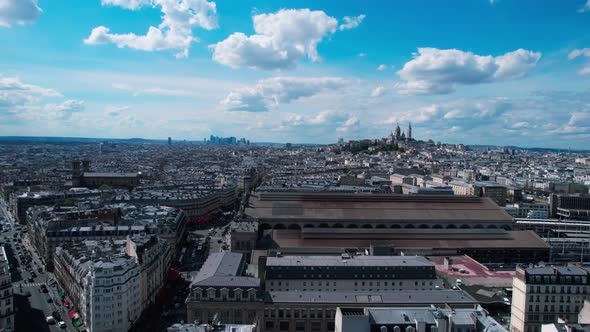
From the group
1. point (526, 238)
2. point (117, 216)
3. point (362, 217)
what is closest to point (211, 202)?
point (117, 216)

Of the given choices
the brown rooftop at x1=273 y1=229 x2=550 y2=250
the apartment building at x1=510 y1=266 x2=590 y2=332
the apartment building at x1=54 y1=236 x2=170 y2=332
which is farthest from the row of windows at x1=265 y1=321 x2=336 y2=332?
the brown rooftop at x1=273 y1=229 x2=550 y2=250

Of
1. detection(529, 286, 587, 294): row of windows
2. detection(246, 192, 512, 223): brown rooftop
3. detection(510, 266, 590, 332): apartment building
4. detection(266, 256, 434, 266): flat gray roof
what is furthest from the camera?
detection(246, 192, 512, 223): brown rooftop

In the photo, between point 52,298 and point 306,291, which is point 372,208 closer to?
point 306,291

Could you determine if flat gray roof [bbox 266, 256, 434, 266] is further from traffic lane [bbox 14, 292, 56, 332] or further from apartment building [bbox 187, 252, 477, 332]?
traffic lane [bbox 14, 292, 56, 332]

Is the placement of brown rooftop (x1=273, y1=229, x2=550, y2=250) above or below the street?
above

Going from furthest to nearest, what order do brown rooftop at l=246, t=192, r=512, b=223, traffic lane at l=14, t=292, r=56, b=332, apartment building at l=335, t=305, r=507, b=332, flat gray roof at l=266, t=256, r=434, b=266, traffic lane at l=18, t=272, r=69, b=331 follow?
brown rooftop at l=246, t=192, r=512, b=223 < flat gray roof at l=266, t=256, r=434, b=266 < traffic lane at l=18, t=272, r=69, b=331 < traffic lane at l=14, t=292, r=56, b=332 < apartment building at l=335, t=305, r=507, b=332

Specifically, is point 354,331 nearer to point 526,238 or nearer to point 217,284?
point 217,284

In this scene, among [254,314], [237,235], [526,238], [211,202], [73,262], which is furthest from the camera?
[211,202]

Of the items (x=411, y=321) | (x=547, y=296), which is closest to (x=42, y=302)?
(x=411, y=321)

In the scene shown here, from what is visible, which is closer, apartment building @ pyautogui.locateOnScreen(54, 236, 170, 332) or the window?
the window

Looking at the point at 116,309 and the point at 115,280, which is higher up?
the point at 115,280
